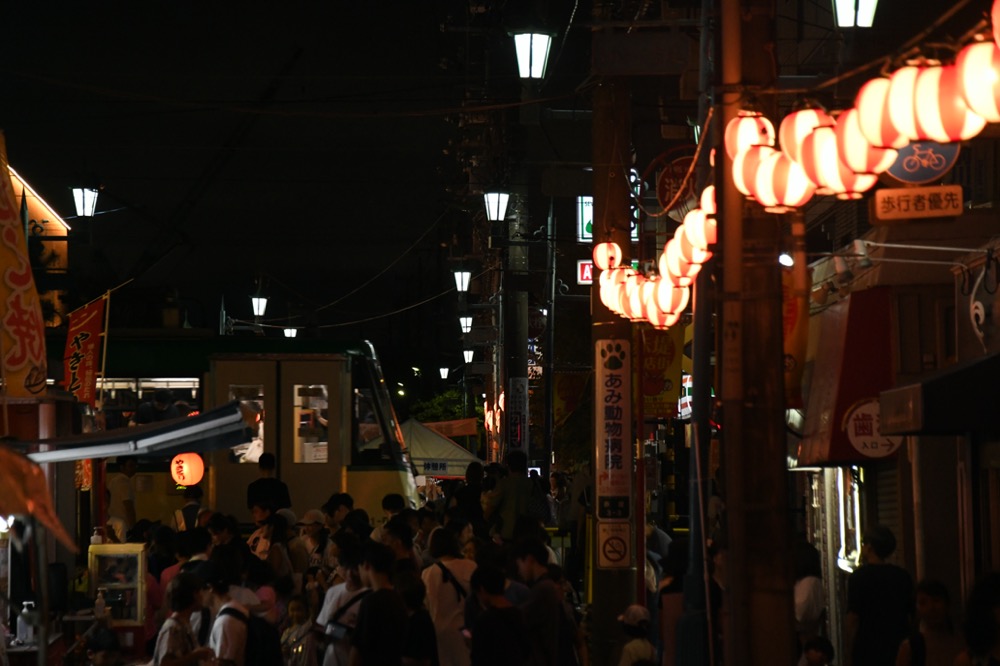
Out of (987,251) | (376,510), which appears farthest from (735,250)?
(376,510)

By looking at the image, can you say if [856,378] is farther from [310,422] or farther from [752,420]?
[310,422]

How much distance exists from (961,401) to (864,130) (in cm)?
378

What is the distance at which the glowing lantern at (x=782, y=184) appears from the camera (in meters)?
8.51

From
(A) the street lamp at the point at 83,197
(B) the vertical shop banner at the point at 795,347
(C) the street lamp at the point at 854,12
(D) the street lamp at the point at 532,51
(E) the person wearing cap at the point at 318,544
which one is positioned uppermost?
(C) the street lamp at the point at 854,12

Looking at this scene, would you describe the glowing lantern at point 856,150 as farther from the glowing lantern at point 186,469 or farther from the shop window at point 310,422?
the glowing lantern at point 186,469

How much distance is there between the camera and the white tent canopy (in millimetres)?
28281

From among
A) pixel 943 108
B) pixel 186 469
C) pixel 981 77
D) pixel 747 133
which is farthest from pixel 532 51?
pixel 981 77

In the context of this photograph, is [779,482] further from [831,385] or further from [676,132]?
[676,132]

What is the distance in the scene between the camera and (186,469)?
20.2m

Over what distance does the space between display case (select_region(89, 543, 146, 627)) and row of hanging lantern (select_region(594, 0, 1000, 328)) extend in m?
6.41

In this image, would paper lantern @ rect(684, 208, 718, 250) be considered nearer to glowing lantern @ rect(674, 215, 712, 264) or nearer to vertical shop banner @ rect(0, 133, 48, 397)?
glowing lantern @ rect(674, 215, 712, 264)

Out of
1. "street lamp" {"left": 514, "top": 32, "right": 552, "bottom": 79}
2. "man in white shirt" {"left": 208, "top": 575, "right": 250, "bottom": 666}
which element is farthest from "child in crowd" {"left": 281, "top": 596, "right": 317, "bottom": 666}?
"street lamp" {"left": 514, "top": 32, "right": 552, "bottom": 79}

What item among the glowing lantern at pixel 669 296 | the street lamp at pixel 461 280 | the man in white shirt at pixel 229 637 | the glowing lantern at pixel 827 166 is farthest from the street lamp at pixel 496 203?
the glowing lantern at pixel 827 166

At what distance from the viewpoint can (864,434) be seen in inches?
617
